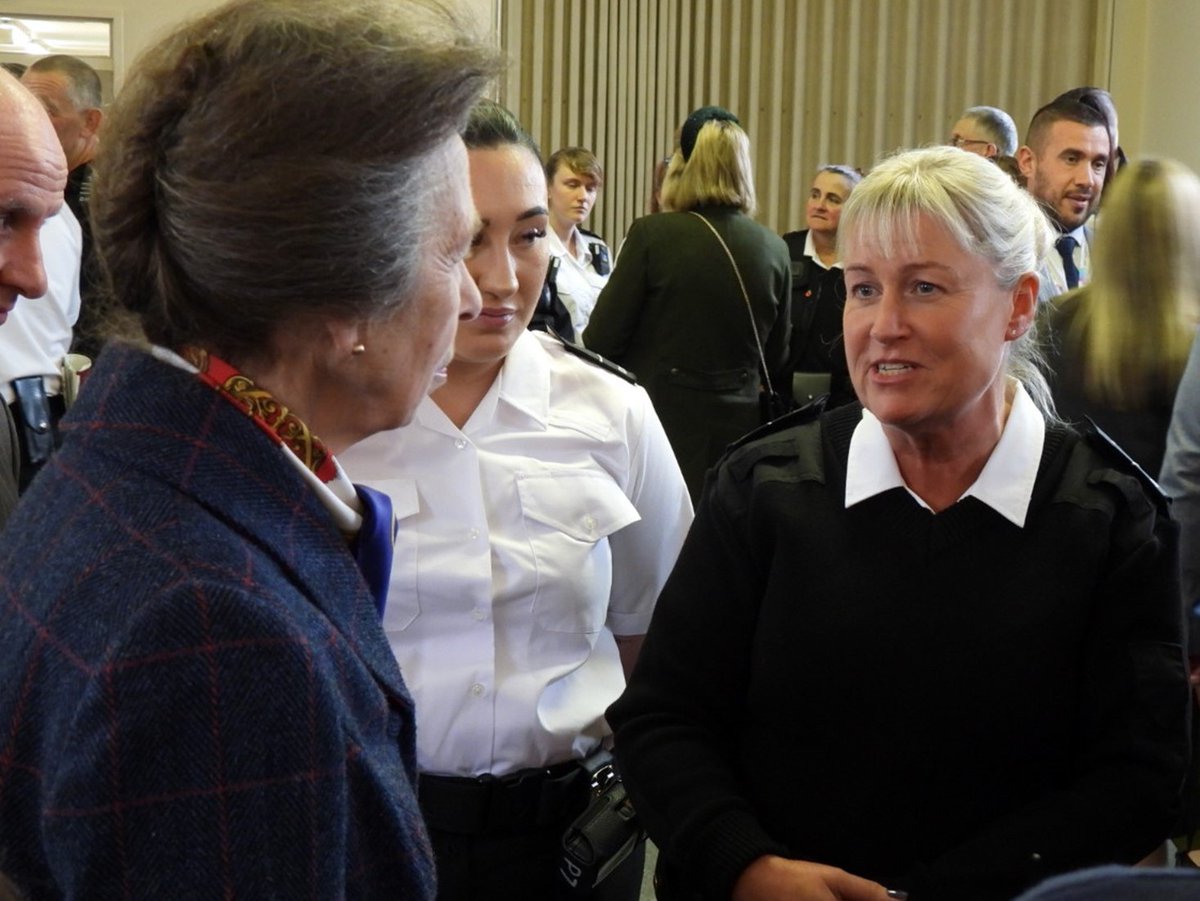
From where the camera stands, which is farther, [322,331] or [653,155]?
[653,155]

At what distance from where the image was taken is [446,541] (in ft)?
5.76

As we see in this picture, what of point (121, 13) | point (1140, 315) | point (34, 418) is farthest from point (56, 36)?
point (1140, 315)

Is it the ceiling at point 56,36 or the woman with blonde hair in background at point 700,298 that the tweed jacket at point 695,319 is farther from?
the ceiling at point 56,36

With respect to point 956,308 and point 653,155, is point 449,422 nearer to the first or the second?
point 956,308

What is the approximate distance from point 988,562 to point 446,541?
2.17 feet

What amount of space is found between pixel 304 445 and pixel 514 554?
2.42 feet

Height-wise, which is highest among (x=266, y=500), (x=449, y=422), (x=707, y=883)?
(x=266, y=500)

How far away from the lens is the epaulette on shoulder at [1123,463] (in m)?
1.65

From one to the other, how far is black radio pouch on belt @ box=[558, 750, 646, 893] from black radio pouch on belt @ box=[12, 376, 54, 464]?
4.08ft

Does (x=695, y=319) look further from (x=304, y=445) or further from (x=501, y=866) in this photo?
(x=304, y=445)

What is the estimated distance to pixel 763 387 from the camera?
4.71 metres

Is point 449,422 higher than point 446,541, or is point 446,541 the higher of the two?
point 449,422

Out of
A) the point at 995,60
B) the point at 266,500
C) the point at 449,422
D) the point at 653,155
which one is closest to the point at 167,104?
the point at 266,500

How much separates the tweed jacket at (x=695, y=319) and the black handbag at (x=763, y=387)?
2cm
